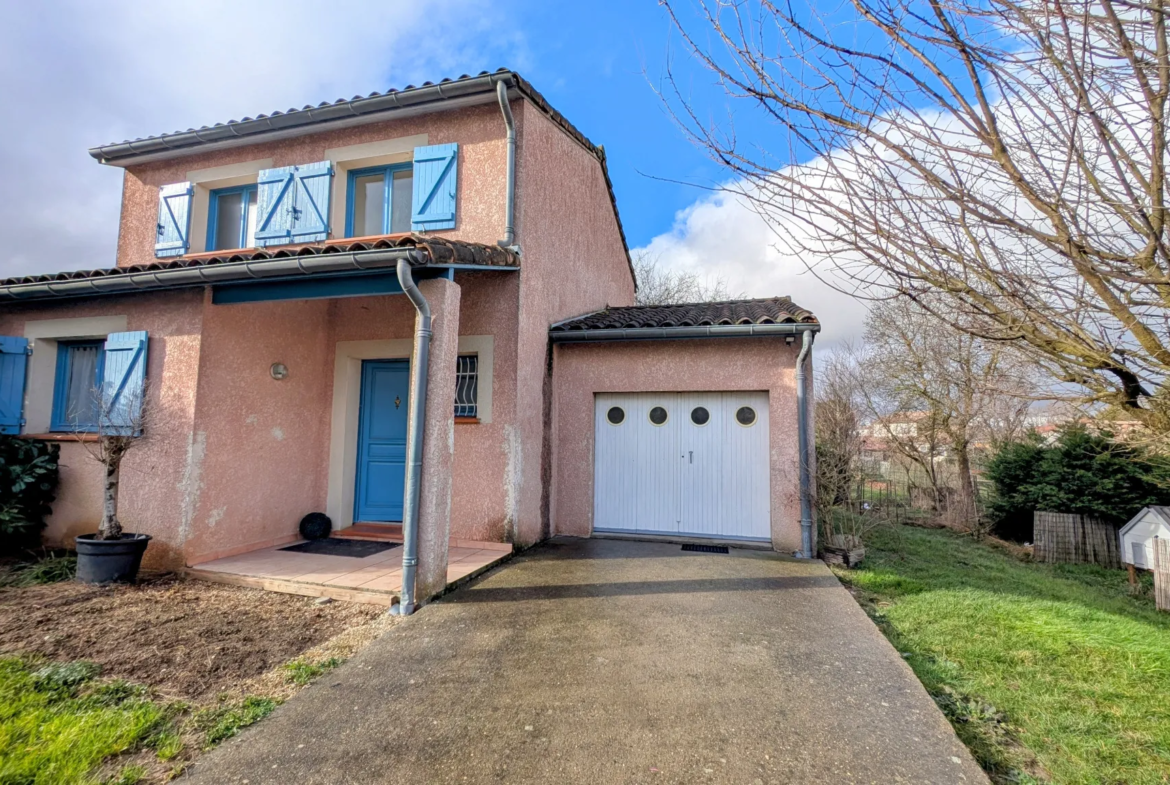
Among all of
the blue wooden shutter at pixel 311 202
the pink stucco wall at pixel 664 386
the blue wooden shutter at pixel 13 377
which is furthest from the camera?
the blue wooden shutter at pixel 311 202

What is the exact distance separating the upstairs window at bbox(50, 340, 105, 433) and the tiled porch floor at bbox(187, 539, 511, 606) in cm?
312

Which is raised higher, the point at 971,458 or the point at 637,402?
the point at 637,402

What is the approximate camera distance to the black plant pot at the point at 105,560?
5273 millimetres

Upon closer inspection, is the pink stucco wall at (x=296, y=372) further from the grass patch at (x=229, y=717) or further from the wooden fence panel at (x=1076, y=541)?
the wooden fence panel at (x=1076, y=541)

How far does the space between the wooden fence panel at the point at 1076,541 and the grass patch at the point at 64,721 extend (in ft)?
42.4

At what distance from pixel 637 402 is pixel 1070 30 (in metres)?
6.46

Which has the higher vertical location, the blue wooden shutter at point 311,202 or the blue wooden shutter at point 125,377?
the blue wooden shutter at point 311,202

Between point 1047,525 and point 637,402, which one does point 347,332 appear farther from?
point 1047,525

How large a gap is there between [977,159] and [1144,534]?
917cm

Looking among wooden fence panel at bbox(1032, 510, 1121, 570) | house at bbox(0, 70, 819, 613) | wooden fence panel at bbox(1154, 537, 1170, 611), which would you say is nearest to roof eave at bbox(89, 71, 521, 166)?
house at bbox(0, 70, 819, 613)

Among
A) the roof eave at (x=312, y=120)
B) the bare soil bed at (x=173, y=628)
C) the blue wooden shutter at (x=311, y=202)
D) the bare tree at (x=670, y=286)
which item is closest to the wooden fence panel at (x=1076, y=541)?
the bare soil bed at (x=173, y=628)

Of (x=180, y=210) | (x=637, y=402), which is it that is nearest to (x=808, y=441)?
(x=637, y=402)

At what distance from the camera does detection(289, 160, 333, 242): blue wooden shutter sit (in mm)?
7684

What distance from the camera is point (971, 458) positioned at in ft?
42.9
